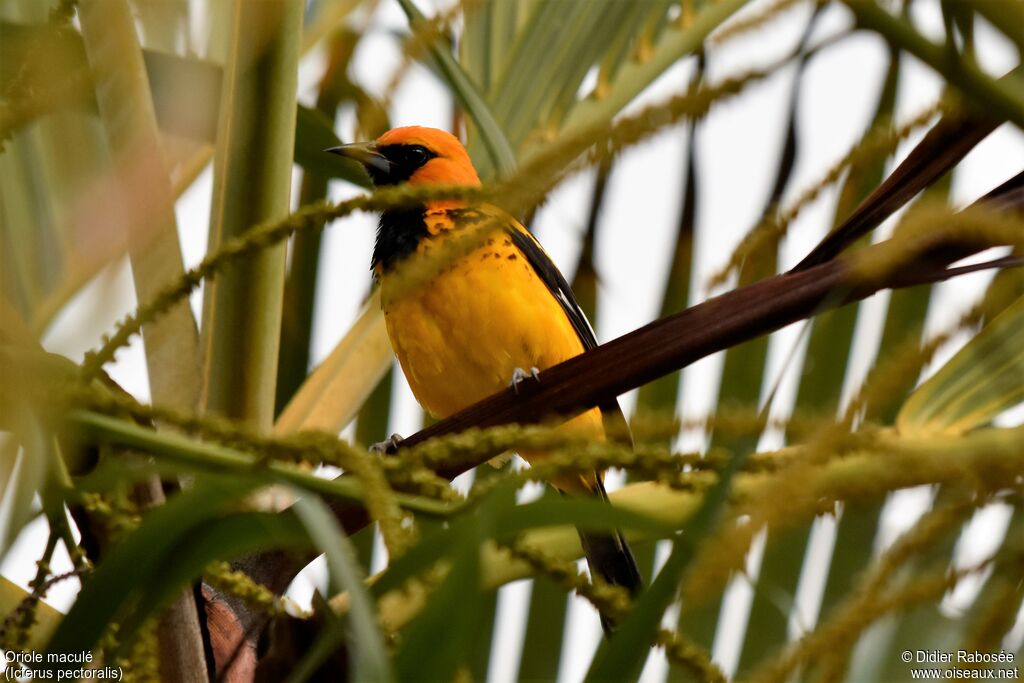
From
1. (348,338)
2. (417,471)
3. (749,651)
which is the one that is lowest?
(417,471)

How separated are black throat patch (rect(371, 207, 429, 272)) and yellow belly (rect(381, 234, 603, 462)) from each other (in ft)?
0.37

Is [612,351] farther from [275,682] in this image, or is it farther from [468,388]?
[468,388]

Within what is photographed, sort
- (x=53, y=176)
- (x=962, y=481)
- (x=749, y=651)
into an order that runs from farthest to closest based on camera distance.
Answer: (x=53, y=176) < (x=749, y=651) < (x=962, y=481)

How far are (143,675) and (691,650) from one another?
1.23 feet

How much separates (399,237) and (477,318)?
0.30 meters

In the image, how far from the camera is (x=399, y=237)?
2947 millimetres

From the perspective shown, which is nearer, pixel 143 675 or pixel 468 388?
pixel 143 675

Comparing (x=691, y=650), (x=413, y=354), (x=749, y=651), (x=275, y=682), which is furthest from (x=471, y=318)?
(x=691, y=650)

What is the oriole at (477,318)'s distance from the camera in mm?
2789

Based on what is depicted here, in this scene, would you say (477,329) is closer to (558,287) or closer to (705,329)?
(558,287)

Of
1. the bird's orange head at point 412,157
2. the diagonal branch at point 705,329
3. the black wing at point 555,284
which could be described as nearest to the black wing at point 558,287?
the black wing at point 555,284

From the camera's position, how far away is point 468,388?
9.59 ft

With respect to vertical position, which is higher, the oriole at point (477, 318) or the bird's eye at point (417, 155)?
the bird's eye at point (417, 155)

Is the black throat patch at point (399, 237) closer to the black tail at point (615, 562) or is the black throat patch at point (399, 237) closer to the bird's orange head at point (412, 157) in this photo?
the bird's orange head at point (412, 157)
